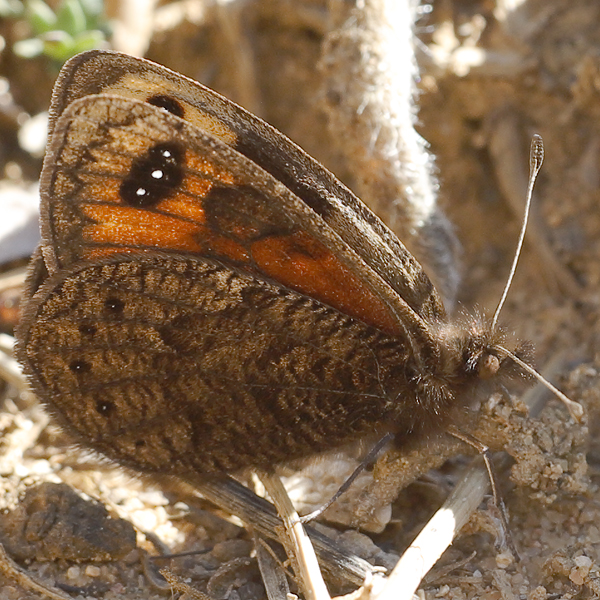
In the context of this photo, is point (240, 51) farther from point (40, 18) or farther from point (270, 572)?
point (270, 572)

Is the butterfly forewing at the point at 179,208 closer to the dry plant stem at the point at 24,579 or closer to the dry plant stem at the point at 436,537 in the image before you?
the dry plant stem at the point at 436,537

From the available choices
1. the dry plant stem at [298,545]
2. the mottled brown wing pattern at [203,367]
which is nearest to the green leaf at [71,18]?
the mottled brown wing pattern at [203,367]

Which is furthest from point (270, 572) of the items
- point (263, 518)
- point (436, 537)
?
point (436, 537)

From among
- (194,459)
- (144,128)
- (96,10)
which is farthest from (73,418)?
(96,10)

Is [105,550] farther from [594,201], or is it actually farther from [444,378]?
[594,201]

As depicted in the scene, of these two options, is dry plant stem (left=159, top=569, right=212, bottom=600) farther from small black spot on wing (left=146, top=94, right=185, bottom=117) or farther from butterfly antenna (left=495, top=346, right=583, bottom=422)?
small black spot on wing (left=146, top=94, right=185, bottom=117)

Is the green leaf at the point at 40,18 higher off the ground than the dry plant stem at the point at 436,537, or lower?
higher
